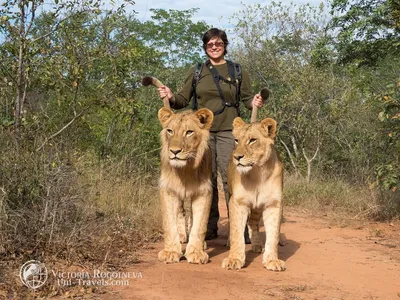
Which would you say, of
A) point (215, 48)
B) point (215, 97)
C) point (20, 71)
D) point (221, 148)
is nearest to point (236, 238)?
point (221, 148)

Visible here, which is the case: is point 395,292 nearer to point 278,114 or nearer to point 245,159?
point 245,159

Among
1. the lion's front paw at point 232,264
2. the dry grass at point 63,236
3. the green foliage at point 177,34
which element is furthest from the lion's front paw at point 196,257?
the green foliage at point 177,34

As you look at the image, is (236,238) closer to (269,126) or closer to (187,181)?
(187,181)

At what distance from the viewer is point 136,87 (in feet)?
31.1

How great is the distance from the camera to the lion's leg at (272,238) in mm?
4578

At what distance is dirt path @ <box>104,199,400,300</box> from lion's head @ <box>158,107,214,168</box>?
3.20ft

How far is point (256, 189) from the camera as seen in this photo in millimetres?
4723

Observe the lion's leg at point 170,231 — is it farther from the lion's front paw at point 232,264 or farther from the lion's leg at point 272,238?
the lion's leg at point 272,238

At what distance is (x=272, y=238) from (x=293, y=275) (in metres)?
0.38

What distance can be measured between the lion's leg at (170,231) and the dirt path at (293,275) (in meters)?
0.09

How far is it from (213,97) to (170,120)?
3.13ft

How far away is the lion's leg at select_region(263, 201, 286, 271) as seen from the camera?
4.58m

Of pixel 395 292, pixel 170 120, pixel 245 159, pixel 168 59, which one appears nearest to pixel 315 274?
pixel 395 292

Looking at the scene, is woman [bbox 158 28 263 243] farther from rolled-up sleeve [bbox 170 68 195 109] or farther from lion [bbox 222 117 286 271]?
lion [bbox 222 117 286 271]
